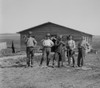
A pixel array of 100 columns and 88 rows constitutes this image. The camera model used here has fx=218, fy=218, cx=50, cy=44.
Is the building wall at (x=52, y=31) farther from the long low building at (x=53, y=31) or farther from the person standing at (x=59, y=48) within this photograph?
the person standing at (x=59, y=48)

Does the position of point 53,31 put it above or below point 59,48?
above

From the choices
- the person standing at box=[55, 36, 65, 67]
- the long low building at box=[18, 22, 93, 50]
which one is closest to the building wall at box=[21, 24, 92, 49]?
the long low building at box=[18, 22, 93, 50]

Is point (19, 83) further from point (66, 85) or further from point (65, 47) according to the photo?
point (65, 47)

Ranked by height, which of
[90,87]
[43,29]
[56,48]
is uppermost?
[43,29]

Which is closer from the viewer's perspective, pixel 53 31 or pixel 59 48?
pixel 59 48

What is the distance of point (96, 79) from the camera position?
28.6 feet

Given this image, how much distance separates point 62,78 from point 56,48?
10.7ft

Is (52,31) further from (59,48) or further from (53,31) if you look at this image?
(59,48)

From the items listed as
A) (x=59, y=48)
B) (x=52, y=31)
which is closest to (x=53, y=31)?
(x=52, y=31)

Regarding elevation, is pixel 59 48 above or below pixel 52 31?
below

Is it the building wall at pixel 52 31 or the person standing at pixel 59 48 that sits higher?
the building wall at pixel 52 31

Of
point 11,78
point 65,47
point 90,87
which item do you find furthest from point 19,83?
point 65,47

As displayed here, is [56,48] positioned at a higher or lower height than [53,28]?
lower

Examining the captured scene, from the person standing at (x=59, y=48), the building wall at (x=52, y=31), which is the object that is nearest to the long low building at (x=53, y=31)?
the building wall at (x=52, y=31)
